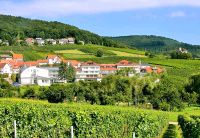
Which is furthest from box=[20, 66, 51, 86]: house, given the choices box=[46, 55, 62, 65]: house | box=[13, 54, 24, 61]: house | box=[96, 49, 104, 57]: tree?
box=[96, 49, 104, 57]: tree

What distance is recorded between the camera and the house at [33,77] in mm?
132000

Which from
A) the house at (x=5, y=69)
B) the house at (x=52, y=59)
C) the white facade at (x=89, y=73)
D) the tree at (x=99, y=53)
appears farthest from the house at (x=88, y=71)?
the house at (x=5, y=69)

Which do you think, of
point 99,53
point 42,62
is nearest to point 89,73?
point 42,62

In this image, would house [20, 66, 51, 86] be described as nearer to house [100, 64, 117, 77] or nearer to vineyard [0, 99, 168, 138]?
house [100, 64, 117, 77]

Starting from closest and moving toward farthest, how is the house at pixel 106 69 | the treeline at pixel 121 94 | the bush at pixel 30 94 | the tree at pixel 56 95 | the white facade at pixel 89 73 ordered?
the treeline at pixel 121 94 < the tree at pixel 56 95 < the bush at pixel 30 94 < the house at pixel 106 69 < the white facade at pixel 89 73

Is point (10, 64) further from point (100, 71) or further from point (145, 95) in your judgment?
point (145, 95)

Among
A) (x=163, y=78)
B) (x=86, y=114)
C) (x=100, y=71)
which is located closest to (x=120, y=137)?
(x=86, y=114)

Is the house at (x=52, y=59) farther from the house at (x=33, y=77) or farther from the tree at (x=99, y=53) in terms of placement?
the tree at (x=99, y=53)

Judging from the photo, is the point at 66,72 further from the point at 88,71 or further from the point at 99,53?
the point at 99,53

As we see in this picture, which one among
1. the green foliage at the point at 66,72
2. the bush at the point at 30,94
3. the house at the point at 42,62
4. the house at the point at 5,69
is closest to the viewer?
the bush at the point at 30,94

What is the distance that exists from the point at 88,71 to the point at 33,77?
722 inches

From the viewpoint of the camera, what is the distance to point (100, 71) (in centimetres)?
14288

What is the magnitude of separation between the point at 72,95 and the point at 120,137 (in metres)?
58.7

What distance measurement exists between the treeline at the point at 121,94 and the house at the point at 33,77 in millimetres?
36767
